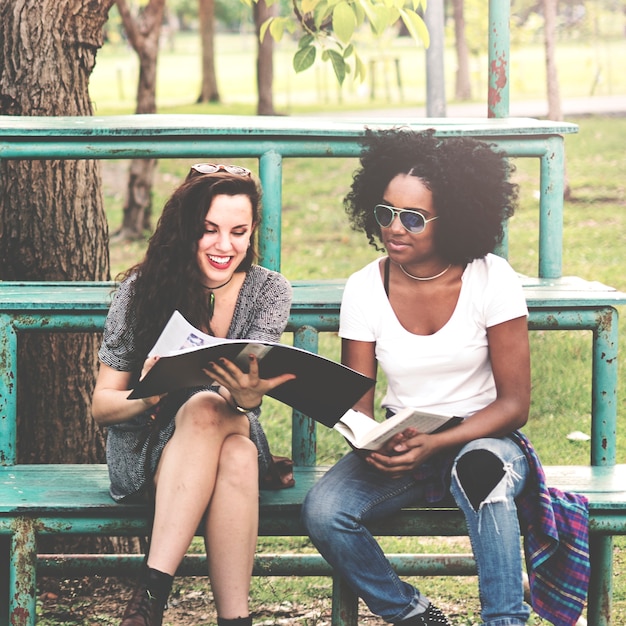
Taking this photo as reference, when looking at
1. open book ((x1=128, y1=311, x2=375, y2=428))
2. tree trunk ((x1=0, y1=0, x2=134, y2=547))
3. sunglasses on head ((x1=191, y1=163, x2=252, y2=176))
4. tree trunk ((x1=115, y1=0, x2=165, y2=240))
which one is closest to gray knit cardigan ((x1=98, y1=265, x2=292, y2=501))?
open book ((x1=128, y1=311, x2=375, y2=428))

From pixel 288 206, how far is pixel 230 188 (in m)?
7.26

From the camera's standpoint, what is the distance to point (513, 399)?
9.41ft

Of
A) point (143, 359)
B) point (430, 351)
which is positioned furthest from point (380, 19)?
point (143, 359)

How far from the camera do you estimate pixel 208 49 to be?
16.4m

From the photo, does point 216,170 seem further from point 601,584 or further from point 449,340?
point 601,584

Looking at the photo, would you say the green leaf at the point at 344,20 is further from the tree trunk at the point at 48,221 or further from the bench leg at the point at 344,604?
the bench leg at the point at 344,604

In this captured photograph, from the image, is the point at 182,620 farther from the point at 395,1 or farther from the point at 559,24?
the point at 559,24

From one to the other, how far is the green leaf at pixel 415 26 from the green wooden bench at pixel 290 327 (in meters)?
0.36

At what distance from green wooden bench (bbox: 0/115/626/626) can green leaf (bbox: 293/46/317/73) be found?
37 cm

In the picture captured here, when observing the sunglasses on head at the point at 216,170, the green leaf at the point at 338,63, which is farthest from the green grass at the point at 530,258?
the green leaf at the point at 338,63

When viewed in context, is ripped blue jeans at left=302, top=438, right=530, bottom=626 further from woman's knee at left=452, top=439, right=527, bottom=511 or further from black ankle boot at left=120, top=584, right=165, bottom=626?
black ankle boot at left=120, top=584, right=165, bottom=626

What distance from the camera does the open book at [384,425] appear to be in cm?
268

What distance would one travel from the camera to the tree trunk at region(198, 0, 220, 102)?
15.1m

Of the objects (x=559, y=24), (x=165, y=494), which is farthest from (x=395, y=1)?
(x=559, y=24)
